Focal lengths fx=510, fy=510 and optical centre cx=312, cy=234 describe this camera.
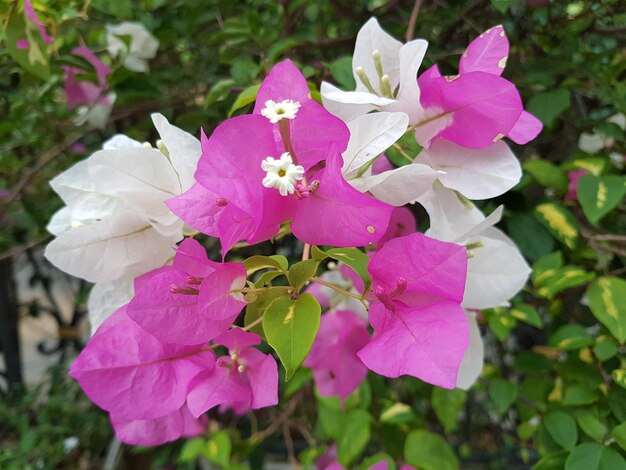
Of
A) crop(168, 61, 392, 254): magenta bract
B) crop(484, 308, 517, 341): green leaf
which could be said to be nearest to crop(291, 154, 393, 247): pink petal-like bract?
crop(168, 61, 392, 254): magenta bract

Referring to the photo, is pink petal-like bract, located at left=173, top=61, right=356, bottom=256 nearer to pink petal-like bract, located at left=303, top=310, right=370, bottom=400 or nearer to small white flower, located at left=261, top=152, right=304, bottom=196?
small white flower, located at left=261, top=152, right=304, bottom=196

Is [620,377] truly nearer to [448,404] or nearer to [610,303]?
[610,303]

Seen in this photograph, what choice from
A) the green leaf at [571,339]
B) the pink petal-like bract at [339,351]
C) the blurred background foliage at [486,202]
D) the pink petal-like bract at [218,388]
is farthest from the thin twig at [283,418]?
the pink petal-like bract at [218,388]

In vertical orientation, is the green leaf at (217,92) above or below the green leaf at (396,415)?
above

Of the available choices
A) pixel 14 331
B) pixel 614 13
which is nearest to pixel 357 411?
pixel 614 13

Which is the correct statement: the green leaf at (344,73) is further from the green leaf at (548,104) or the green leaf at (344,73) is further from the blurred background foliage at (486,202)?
the green leaf at (548,104)

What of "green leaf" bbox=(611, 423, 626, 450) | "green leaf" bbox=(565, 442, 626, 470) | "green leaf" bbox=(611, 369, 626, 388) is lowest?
"green leaf" bbox=(565, 442, 626, 470)

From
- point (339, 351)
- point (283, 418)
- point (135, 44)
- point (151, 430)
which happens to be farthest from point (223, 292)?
point (283, 418)
